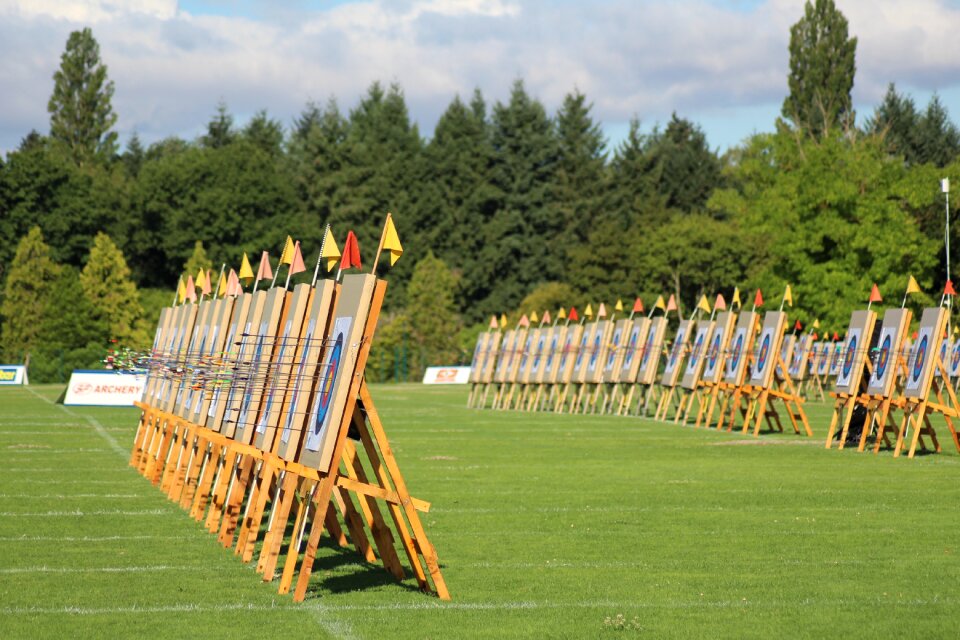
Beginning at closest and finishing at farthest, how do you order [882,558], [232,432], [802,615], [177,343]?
[802,615], [882,558], [232,432], [177,343]

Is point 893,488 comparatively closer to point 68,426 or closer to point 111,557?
point 111,557

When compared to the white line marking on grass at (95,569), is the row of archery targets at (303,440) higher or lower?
higher

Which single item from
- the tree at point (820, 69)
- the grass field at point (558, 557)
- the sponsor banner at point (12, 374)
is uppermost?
the tree at point (820, 69)

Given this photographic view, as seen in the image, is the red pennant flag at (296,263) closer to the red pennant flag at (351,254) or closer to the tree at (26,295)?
the red pennant flag at (351,254)

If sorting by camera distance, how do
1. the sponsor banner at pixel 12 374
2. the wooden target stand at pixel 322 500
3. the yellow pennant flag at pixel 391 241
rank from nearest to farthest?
the yellow pennant flag at pixel 391 241 < the wooden target stand at pixel 322 500 < the sponsor banner at pixel 12 374

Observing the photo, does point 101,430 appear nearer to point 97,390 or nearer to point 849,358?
point 97,390

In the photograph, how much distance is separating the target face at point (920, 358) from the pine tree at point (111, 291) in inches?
2136

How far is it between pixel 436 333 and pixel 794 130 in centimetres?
2772

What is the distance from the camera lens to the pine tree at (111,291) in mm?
74750

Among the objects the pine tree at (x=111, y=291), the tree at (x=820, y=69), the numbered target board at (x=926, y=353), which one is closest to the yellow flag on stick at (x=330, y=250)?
the numbered target board at (x=926, y=353)

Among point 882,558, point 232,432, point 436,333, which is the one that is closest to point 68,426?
point 232,432

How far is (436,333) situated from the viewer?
80.2 metres

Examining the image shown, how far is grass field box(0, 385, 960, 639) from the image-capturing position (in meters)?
9.27

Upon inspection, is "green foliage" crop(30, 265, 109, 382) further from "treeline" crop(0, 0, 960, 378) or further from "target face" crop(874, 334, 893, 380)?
"target face" crop(874, 334, 893, 380)
